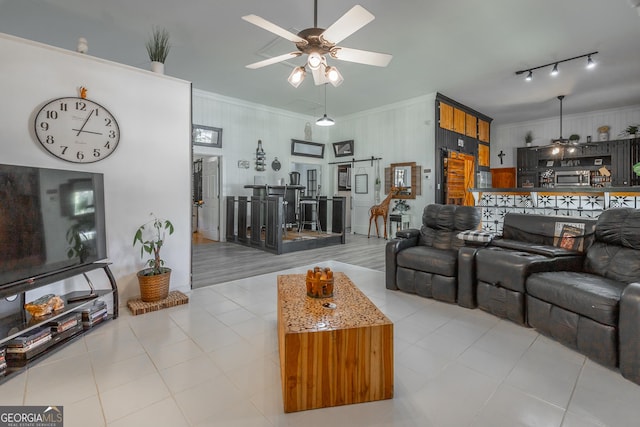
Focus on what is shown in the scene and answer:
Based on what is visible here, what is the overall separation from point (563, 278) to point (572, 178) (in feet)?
26.9

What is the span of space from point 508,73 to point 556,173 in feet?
15.5

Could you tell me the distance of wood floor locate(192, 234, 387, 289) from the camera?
423 cm

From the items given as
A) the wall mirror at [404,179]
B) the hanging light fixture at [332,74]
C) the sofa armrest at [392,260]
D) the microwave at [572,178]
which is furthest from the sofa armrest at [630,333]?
the microwave at [572,178]

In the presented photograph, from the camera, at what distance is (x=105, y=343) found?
2.28 meters

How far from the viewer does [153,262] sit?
3.08m

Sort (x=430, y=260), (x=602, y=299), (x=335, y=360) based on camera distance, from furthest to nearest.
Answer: (x=430, y=260)
(x=602, y=299)
(x=335, y=360)

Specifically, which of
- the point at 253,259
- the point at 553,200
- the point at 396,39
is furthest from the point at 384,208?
the point at 396,39

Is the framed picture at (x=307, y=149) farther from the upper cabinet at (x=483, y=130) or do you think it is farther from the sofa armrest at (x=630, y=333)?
the sofa armrest at (x=630, y=333)

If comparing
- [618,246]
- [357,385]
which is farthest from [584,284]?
[357,385]

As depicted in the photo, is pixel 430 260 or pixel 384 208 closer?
pixel 430 260

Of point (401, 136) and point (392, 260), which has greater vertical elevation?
point (401, 136)

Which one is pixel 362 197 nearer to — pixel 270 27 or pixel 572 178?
pixel 572 178

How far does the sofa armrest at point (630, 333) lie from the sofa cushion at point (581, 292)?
0.08 metres

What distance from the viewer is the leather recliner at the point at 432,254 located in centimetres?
308
